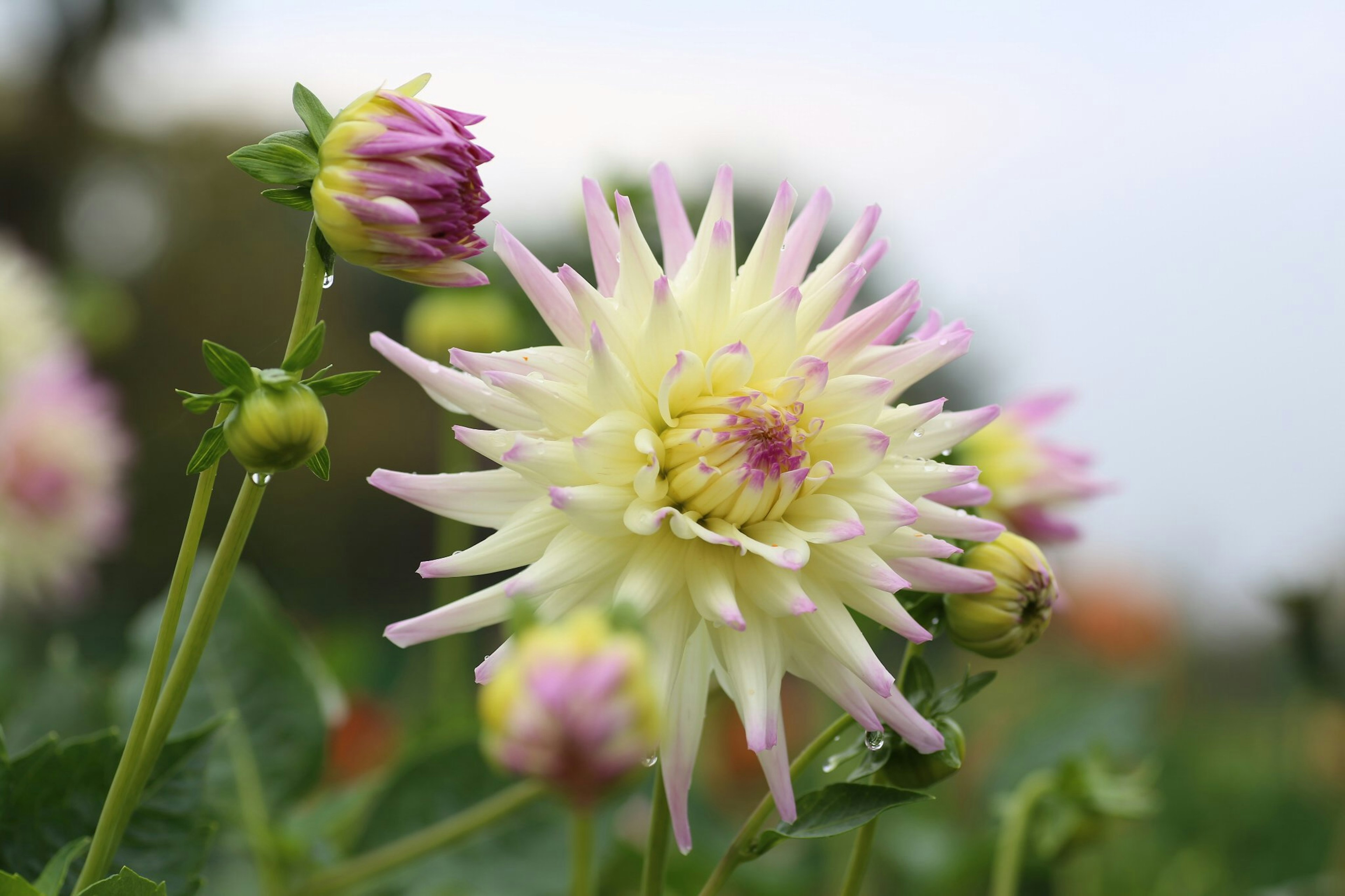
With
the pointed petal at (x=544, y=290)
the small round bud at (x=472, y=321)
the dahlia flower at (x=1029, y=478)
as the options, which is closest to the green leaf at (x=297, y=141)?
the pointed petal at (x=544, y=290)

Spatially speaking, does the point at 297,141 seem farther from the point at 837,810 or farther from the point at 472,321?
the point at 472,321

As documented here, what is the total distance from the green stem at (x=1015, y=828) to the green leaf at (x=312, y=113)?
728 mm

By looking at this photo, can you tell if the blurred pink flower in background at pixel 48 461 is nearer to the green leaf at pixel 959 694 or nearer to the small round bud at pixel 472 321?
the small round bud at pixel 472 321

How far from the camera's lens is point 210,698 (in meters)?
0.93

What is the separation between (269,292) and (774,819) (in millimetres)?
6577

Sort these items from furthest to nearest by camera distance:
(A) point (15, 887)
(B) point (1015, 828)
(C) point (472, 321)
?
1. (C) point (472, 321)
2. (B) point (1015, 828)
3. (A) point (15, 887)

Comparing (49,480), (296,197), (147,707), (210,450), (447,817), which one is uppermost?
(296,197)

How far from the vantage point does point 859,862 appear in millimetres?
615

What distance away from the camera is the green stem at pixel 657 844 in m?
0.58

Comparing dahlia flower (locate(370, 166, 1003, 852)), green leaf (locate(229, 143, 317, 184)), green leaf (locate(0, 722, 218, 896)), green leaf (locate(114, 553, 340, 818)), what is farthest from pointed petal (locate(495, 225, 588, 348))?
green leaf (locate(114, 553, 340, 818))

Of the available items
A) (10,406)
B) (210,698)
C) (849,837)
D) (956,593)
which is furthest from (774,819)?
(10,406)

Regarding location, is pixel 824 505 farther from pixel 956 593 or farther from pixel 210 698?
pixel 210 698

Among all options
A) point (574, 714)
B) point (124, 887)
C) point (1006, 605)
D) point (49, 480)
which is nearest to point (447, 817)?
point (124, 887)

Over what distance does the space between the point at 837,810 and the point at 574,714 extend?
0.28 metres
